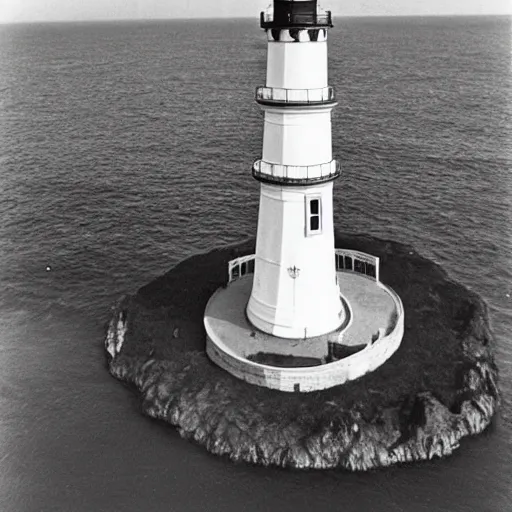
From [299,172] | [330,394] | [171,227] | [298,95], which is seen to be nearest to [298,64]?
[298,95]

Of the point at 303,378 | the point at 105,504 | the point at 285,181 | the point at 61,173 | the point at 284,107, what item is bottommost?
the point at 105,504

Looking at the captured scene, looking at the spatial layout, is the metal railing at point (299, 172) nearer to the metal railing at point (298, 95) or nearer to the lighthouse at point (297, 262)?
the lighthouse at point (297, 262)

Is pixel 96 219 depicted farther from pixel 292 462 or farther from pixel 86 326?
pixel 292 462

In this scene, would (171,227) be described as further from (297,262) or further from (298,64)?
(298,64)

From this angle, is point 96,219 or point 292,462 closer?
point 292,462

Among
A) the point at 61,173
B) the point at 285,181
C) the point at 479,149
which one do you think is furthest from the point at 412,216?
the point at 61,173

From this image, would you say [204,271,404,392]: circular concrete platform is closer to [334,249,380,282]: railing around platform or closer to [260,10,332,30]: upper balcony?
[334,249,380,282]: railing around platform

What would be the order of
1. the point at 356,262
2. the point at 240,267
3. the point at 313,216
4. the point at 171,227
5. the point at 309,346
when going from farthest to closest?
the point at 171,227, the point at 356,262, the point at 240,267, the point at 309,346, the point at 313,216
